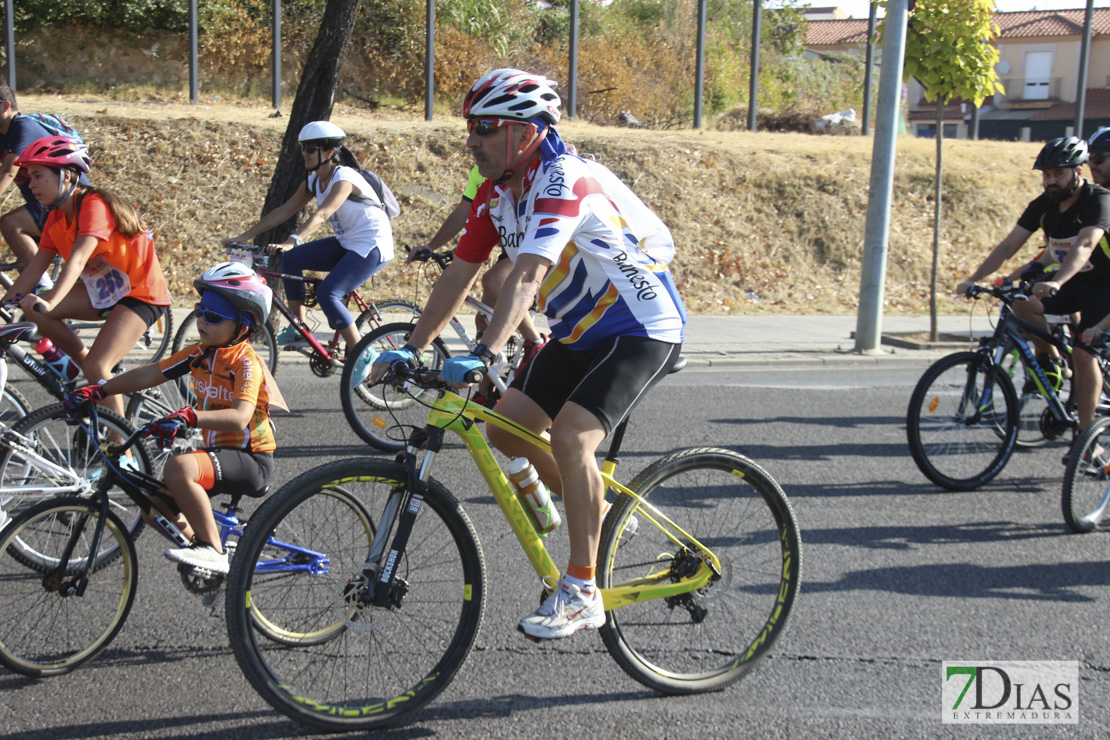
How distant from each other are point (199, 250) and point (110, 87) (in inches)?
315

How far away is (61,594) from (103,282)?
2.35 m

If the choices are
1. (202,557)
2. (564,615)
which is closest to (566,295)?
(564,615)

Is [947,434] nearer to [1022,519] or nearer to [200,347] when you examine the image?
[1022,519]

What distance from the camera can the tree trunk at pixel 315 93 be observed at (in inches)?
437

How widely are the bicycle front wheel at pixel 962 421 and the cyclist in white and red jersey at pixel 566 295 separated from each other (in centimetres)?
327

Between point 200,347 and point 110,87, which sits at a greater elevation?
point 110,87

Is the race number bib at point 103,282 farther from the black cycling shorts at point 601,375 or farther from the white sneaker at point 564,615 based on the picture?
the white sneaker at point 564,615

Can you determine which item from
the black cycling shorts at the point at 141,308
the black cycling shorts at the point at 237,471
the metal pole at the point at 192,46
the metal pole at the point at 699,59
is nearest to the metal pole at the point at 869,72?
the metal pole at the point at 699,59

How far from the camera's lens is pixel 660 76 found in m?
28.0

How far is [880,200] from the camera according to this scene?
12.1 m

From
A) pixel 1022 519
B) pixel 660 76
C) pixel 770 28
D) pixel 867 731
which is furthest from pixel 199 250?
pixel 770 28

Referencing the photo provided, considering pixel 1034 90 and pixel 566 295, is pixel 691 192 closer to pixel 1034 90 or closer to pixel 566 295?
pixel 566 295

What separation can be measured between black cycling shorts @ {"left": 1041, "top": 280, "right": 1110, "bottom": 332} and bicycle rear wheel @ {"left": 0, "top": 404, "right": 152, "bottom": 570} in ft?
18.4

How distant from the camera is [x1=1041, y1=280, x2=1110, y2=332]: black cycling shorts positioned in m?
6.61
